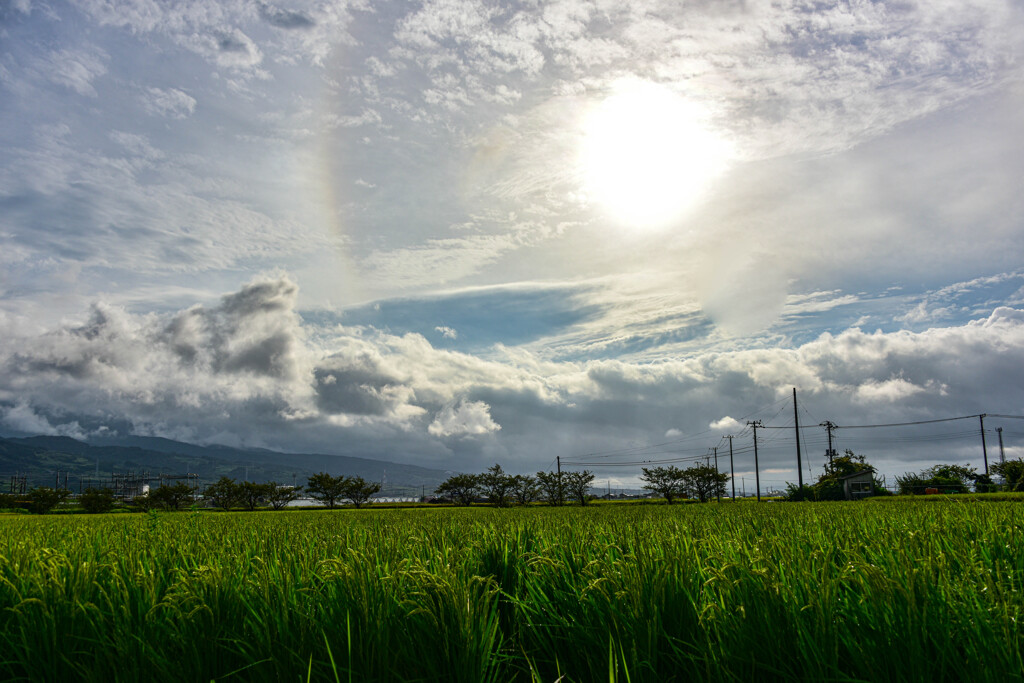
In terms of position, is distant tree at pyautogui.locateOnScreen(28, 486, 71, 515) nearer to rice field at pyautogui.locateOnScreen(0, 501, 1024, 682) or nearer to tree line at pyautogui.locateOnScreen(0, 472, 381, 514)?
tree line at pyautogui.locateOnScreen(0, 472, 381, 514)

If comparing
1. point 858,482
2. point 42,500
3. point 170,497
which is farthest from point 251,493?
point 858,482

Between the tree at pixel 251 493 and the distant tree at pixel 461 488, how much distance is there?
20576mm

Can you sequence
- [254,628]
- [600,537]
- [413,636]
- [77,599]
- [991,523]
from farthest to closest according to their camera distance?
[991,523] → [600,537] → [77,599] → [413,636] → [254,628]

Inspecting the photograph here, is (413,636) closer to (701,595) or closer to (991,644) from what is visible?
(701,595)

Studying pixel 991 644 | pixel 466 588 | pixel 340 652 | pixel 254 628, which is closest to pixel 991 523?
pixel 991 644

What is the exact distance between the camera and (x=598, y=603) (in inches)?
131

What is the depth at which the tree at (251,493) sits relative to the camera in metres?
63.2

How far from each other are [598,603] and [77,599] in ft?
11.7

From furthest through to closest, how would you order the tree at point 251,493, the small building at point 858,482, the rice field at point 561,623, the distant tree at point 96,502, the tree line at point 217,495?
the small building at point 858,482
the tree at point 251,493
the tree line at point 217,495
the distant tree at point 96,502
the rice field at point 561,623

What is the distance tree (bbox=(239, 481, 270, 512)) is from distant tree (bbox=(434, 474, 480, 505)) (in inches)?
810

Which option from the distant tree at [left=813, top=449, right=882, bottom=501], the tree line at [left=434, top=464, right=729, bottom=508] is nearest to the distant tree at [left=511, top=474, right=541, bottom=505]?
the tree line at [left=434, top=464, right=729, bottom=508]

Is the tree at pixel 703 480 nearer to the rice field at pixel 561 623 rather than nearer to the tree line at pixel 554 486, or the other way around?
the tree line at pixel 554 486

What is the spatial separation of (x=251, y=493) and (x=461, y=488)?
2515 cm

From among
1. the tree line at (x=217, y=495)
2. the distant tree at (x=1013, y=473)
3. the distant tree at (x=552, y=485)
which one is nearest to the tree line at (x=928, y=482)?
the distant tree at (x=1013, y=473)
